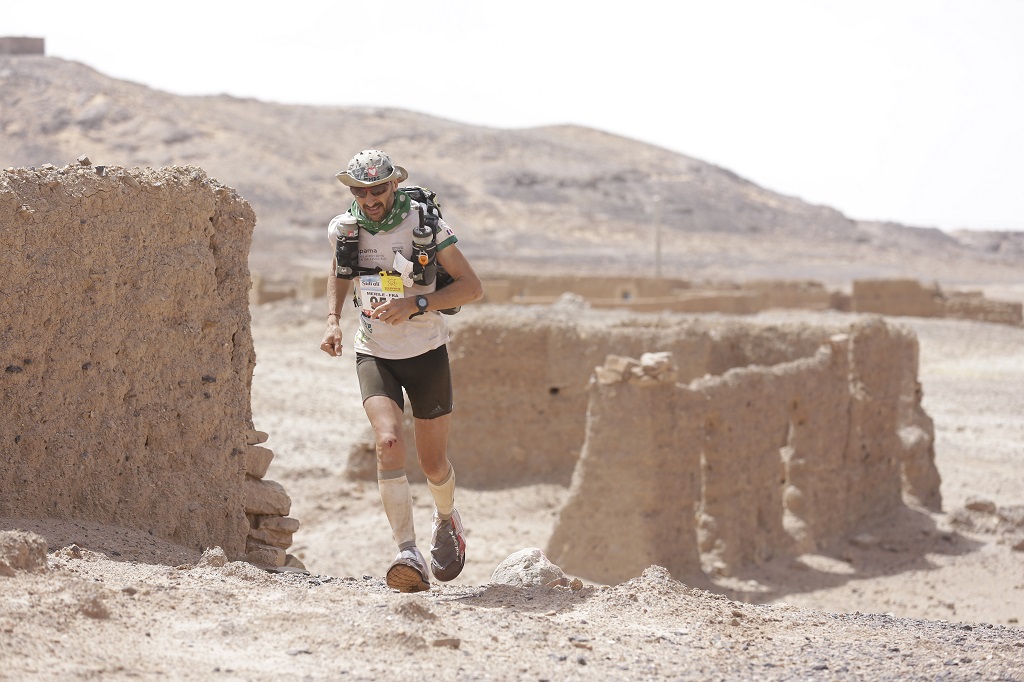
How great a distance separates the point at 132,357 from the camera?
5602mm

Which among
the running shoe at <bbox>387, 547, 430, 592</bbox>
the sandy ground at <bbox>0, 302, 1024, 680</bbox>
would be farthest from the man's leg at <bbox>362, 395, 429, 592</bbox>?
the sandy ground at <bbox>0, 302, 1024, 680</bbox>

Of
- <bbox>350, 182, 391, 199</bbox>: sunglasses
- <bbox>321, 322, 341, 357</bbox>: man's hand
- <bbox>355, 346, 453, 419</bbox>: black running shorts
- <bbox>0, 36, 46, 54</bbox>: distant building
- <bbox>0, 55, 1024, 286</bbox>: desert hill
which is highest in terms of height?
<bbox>0, 36, 46, 54</bbox>: distant building

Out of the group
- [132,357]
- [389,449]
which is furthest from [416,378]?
[132,357]

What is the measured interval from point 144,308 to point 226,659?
223 cm

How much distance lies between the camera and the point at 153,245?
577 centimetres

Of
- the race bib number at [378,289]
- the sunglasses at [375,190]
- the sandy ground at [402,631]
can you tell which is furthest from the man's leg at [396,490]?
the sunglasses at [375,190]

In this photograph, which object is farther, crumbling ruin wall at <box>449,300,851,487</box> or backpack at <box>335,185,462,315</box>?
crumbling ruin wall at <box>449,300,851,487</box>

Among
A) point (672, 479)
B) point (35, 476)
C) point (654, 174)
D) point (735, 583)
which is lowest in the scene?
point (735, 583)

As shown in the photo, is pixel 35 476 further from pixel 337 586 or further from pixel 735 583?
pixel 735 583

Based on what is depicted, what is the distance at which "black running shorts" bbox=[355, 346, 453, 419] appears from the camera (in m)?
5.29

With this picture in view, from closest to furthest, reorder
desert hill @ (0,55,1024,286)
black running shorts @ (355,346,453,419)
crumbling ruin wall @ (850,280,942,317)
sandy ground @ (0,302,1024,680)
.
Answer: sandy ground @ (0,302,1024,680)
black running shorts @ (355,346,453,419)
crumbling ruin wall @ (850,280,942,317)
desert hill @ (0,55,1024,286)

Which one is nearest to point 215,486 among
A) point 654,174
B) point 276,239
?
point 276,239

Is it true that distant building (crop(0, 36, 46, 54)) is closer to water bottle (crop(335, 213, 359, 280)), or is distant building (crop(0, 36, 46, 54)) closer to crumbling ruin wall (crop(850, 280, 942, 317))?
crumbling ruin wall (crop(850, 280, 942, 317))

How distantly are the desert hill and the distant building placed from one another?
219 cm
